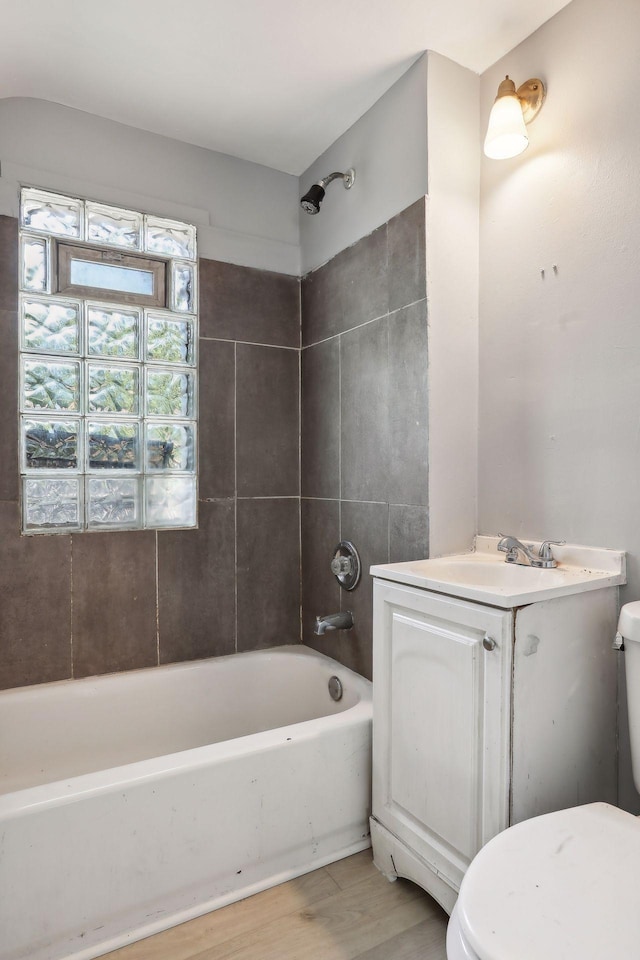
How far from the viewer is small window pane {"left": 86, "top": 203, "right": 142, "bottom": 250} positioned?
2080 mm

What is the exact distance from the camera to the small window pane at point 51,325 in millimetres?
1976

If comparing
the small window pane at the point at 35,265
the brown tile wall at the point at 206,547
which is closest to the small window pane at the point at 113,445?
the brown tile wall at the point at 206,547

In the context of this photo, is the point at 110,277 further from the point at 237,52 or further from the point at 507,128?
the point at 507,128

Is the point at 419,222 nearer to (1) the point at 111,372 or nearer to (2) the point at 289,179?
(2) the point at 289,179

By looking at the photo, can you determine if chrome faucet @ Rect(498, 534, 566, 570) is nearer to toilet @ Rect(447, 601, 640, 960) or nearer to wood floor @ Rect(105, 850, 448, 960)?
toilet @ Rect(447, 601, 640, 960)

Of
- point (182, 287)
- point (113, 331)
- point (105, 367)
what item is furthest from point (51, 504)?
point (182, 287)

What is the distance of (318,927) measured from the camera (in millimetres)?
1413

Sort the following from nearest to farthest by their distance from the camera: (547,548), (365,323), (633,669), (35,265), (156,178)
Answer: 1. (633,669)
2. (547,548)
3. (35,265)
4. (365,323)
5. (156,178)

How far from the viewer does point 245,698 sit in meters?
2.29

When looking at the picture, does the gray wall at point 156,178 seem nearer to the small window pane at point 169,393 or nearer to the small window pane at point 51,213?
the small window pane at point 51,213

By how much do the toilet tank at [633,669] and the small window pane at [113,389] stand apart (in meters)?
1.75

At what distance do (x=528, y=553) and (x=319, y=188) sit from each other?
4.96 feet

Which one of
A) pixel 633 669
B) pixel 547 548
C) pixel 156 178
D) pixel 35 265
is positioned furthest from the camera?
pixel 156 178

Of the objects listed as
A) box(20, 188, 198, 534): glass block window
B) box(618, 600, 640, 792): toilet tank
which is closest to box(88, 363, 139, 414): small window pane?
box(20, 188, 198, 534): glass block window
